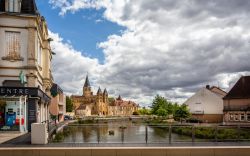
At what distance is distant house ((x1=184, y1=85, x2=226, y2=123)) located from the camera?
287 ft

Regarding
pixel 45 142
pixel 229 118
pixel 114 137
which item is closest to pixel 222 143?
pixel 114 137

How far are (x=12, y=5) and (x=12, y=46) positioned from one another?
4.67m

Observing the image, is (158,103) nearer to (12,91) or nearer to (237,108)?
(237,108)

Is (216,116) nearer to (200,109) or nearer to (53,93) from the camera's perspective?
(200,109)

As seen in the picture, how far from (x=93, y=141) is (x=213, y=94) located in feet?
238

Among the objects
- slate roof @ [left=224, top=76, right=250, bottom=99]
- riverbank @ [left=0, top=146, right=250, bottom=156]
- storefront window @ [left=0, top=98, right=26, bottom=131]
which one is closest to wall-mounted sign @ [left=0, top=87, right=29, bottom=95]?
storefront window @ [left=0, top=98, right=26, bottom=131]

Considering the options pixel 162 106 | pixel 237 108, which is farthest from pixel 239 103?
pixel 162 106

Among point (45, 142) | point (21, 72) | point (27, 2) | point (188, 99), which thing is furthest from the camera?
point (188, 99)

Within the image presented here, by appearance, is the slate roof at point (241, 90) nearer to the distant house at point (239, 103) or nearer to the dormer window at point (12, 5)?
the distant house at point (239, 103)

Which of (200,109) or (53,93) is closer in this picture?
(53,93)

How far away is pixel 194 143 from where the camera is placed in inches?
797

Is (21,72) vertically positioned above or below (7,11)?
below

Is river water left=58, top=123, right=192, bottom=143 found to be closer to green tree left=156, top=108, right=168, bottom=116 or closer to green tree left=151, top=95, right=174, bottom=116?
green tree left=156, top=108, right=168, bottom=116

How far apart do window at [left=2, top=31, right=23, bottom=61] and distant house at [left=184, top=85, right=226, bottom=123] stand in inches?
2434
